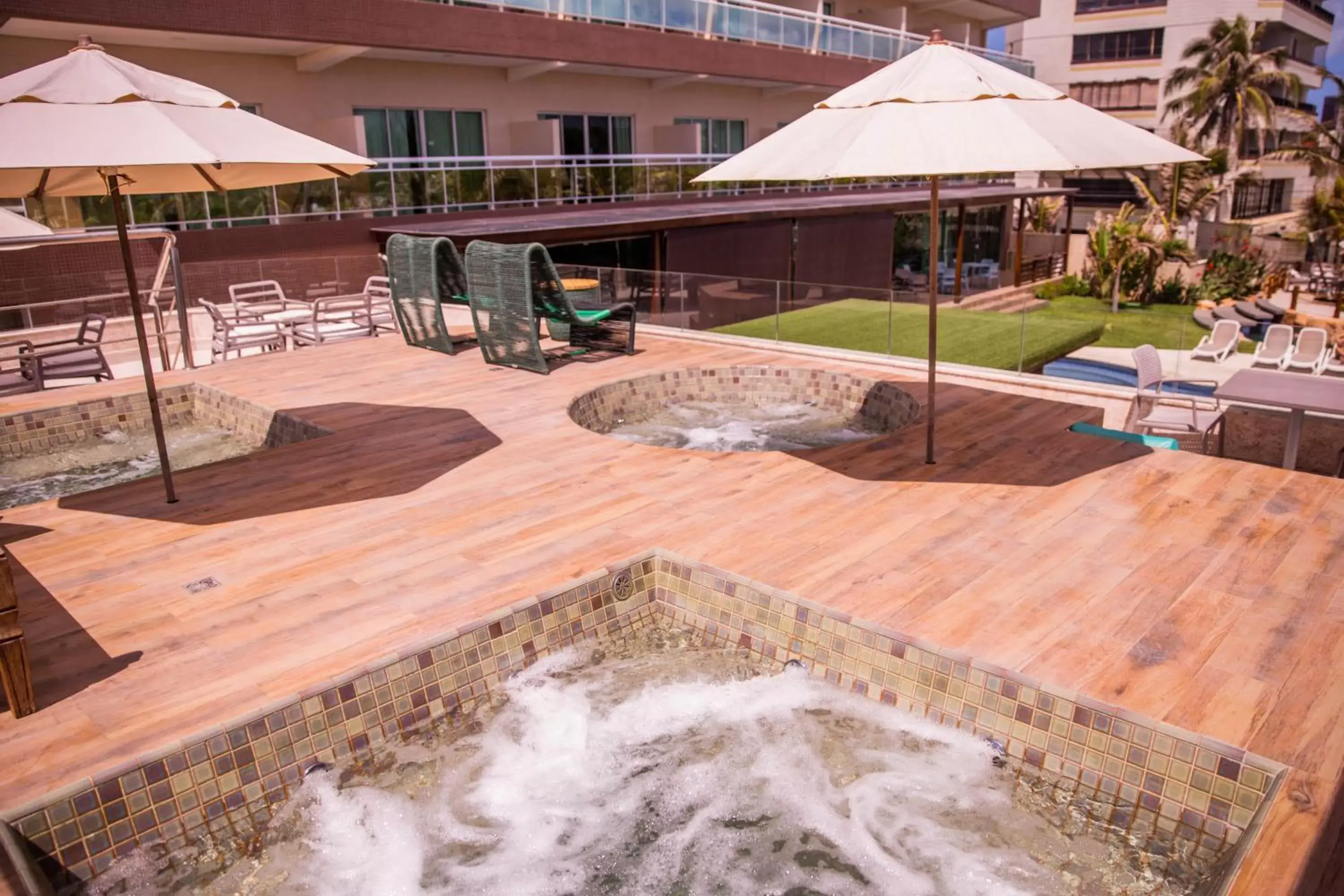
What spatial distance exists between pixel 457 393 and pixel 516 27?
1280 cm

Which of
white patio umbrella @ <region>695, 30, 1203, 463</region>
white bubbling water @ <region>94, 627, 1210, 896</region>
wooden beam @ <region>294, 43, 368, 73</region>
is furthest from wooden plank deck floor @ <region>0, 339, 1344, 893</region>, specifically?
wooden beam @ <region>294, 43, 368, 73</region>

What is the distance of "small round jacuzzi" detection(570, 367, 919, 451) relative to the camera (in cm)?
794

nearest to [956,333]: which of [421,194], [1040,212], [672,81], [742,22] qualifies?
[421,194]

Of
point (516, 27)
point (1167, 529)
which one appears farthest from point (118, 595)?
point (516, 27)

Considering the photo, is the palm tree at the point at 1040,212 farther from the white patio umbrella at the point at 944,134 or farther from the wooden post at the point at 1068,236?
the white patio umbrella at the point at 944,134

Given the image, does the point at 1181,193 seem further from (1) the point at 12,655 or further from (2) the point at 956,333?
(1) the point at 12,655

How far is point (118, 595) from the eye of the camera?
4254mm

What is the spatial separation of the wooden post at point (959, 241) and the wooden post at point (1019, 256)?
111 inches

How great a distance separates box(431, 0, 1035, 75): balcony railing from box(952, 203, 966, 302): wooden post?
4.76 m

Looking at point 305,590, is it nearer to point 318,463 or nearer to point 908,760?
point 318,463

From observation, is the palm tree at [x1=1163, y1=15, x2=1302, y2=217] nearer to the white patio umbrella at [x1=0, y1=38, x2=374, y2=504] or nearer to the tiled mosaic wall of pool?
the tiled mosaic wall of pool

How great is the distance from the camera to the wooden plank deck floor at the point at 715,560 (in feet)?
11.0

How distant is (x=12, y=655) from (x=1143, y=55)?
60.9 metres

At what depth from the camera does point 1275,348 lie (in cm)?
1454
